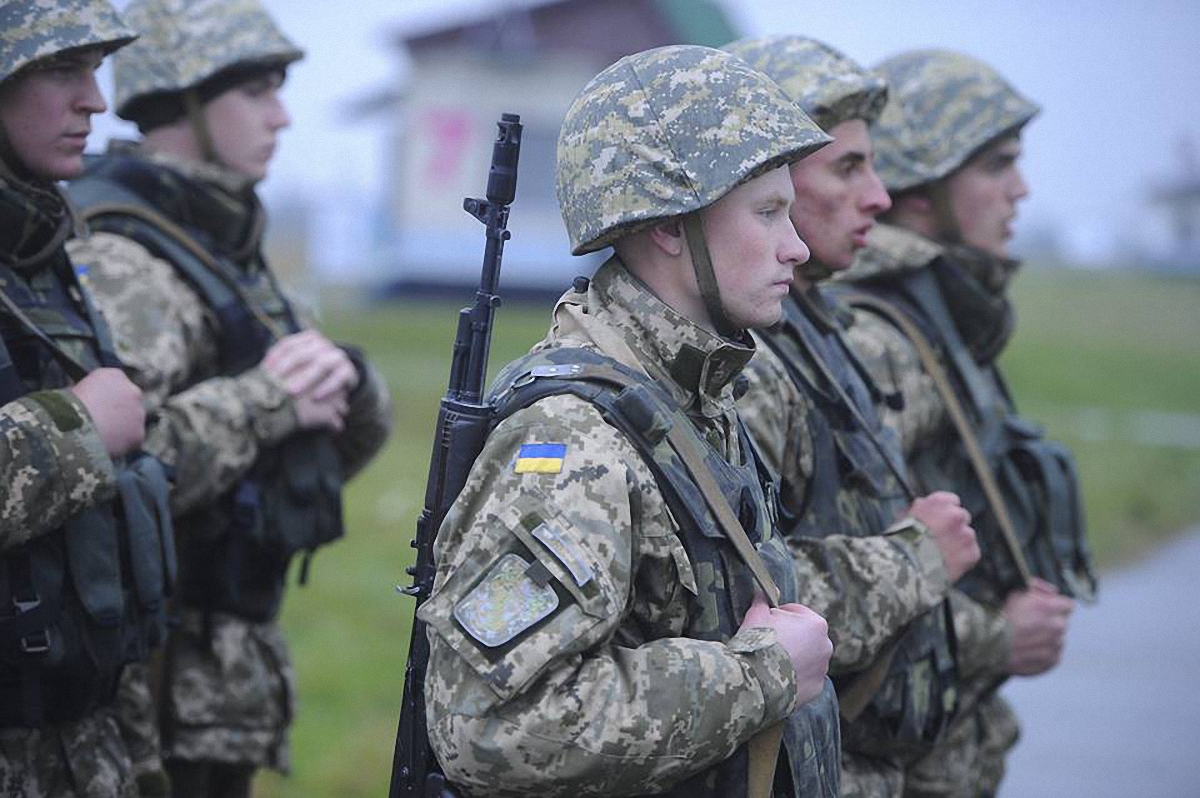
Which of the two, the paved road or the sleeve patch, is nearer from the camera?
the sleeve patch

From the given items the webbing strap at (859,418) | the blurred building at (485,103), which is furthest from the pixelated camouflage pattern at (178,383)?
the blurred building at (485,103)

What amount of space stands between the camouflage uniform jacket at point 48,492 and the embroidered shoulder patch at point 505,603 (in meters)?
1.33

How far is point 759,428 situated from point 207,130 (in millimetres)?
2436

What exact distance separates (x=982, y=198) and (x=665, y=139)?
2.50 m

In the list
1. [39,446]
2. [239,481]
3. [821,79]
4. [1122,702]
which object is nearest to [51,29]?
[39,446]

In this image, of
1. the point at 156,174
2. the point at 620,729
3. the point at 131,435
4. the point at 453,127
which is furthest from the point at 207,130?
the point at 453,127

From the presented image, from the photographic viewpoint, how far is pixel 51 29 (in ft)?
12.6

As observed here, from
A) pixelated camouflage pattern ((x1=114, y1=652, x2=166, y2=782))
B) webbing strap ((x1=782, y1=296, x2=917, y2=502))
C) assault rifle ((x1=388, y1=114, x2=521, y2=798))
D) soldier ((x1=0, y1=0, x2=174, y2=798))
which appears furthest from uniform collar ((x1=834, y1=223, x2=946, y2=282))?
pixelated camouflage pattern ((x1=114, y1=652, x2=166, y2=782))

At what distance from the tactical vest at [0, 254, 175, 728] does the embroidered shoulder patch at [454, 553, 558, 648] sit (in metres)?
1.46

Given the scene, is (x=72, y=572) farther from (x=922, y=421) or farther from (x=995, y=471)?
(x=995, y=471)

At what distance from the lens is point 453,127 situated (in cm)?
3216

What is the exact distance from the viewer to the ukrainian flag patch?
8.90 feet

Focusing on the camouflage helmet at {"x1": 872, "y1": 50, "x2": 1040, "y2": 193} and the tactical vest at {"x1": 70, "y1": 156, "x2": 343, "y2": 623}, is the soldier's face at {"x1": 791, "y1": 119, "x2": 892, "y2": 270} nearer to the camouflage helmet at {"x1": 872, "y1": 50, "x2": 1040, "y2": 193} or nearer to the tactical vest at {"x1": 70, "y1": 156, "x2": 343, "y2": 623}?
the camouflage helmet at {"x1": 872, "y1": 50, "x2": 1040, "y2": 193}

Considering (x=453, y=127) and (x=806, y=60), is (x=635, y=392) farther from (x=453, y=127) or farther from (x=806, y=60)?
(x=453, y=127)
